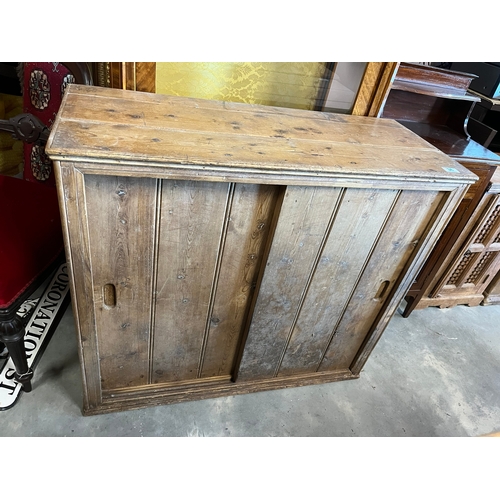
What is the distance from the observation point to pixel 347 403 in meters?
1.74

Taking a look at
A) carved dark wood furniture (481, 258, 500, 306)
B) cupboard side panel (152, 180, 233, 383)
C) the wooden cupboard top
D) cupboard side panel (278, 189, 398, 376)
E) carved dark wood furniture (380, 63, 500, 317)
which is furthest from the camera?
carved dark wood furniture (481, 258, 500, 306)

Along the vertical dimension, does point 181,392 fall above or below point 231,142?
below

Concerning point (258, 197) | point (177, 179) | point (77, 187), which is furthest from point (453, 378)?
point (77, 187)

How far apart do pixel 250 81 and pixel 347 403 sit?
142 centimetres

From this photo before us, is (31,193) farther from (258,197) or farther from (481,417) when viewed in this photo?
(481,417)

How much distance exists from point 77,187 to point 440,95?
1625 mm

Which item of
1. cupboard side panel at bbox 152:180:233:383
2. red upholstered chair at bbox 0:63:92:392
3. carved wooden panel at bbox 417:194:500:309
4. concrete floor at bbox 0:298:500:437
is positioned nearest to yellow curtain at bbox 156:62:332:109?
red upholstered chair at bbox 0:63:92:392

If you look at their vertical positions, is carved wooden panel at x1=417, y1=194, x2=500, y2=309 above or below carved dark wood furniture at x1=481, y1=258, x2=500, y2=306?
above

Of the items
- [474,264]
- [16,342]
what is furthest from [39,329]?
[474,264]

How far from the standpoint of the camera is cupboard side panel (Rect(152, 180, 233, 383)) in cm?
111

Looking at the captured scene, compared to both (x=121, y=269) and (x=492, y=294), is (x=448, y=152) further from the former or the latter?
(x=121, y=269)

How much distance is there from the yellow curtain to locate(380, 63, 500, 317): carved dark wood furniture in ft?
1.22

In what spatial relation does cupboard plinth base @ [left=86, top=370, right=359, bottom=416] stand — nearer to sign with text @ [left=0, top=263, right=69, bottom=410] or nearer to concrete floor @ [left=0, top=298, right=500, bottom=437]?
concrete floor @ [left=0, top=298, right=500, bottom=437]

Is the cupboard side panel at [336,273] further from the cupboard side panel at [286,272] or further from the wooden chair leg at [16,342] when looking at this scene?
the wooden chair leg at [16,342]
